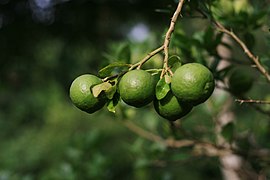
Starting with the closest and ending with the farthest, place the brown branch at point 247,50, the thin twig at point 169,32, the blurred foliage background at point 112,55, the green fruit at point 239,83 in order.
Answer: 1. the thin twig at point 169,32
2. the brown branch at point 247,50
3. the green fruit at point 239,83
4. the blurred foliage background at point 112,55

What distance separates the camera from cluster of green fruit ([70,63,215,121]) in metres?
0.91

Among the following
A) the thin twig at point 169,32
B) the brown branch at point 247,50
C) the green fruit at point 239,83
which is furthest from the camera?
the green fruit at point 239,83

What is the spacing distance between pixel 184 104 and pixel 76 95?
0.23m

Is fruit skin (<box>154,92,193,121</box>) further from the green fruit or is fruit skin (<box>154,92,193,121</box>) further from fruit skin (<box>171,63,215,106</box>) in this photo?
the green fruit

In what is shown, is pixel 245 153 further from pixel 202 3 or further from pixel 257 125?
pixel 202 3

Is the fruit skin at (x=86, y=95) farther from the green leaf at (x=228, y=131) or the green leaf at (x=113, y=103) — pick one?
the green leaf at (x=228, y=131)

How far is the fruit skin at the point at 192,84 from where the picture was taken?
905 mm

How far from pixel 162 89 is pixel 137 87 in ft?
0.25

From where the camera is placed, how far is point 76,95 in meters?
0.99

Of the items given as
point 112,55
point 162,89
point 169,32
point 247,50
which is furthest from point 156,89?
point 112,55

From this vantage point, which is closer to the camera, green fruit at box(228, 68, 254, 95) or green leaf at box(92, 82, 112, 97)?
green leaf at box(92, 82, 112, 97)

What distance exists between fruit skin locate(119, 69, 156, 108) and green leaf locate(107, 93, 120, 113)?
0.12 feet

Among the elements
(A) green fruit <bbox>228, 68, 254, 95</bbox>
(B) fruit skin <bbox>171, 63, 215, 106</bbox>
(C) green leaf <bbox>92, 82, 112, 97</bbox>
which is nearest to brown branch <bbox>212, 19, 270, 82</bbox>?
(A) green fruit <bbox>228, 68, 254, 95</bbox>

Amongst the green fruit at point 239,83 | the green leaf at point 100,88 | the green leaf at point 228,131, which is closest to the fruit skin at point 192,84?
the green leaf at point 100,88
